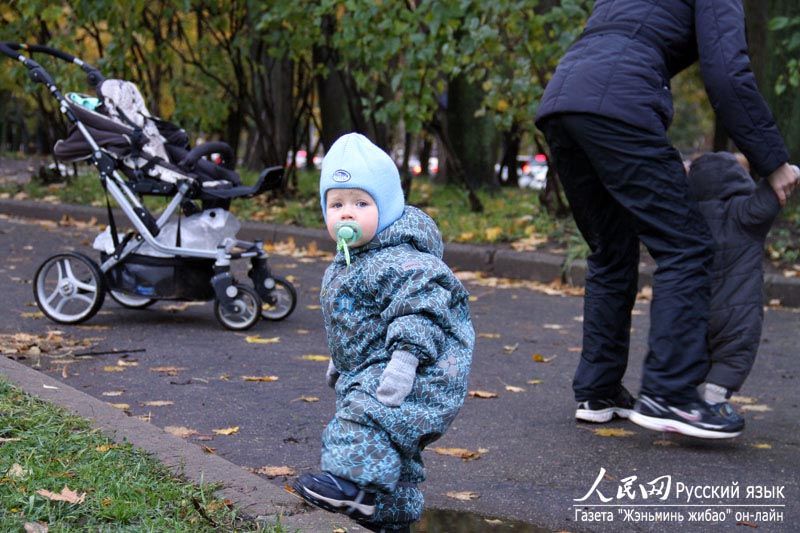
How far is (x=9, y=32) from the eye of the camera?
14.4 metres

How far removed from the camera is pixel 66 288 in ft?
23.2

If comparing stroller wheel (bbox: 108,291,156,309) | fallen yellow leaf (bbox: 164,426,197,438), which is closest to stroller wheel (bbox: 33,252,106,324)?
stroller wheel (bbox: 108,291,156,309)

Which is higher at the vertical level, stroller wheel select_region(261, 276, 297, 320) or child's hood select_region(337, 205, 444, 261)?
child's hood select_region(337, 205, 444, 261)

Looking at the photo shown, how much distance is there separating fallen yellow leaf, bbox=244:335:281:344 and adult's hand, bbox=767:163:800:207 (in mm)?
3142

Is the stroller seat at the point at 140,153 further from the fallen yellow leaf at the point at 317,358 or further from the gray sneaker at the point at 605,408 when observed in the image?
the gray sneaker at the point at 605,408

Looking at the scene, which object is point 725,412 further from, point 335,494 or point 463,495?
point 335,494

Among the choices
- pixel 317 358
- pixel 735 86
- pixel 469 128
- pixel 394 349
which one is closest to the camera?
pixel 394 349

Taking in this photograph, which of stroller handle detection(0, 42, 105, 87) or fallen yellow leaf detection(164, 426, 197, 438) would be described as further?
stroller handle detection(0, 42, 105, 87)

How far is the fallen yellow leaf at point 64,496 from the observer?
10.3 feet

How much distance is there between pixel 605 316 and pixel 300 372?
→ 67.7 inches

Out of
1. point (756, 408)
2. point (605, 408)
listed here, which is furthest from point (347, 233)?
point (756, 408)

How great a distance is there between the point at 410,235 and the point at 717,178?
74.0 inches

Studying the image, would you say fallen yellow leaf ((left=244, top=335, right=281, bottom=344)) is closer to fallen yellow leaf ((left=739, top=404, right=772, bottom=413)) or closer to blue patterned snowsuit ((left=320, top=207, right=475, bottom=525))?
fallen yellow leaf ((left=739, top=404, right=772, bottom=413))

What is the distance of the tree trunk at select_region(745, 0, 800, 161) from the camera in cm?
1152
